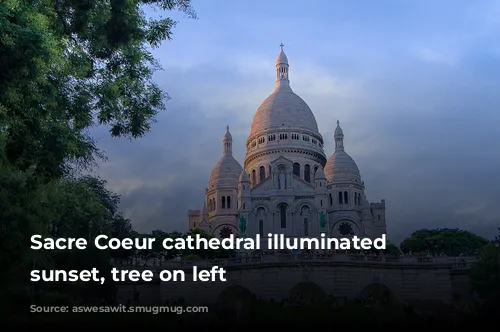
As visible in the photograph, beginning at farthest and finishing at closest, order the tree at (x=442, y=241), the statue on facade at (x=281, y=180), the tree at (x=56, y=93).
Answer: the statue on facade at (x=281, y=180)
the tree at (x=442, y=241)
the tree at (x=56, y=93)

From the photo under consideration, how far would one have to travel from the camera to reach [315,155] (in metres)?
101

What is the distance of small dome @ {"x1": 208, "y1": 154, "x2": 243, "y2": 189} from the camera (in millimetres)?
98375

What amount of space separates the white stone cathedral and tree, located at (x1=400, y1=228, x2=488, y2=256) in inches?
284

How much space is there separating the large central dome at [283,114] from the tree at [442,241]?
25112 mm

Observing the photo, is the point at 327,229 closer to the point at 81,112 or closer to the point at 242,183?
the point at 242,183

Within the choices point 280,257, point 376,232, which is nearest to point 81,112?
point 280,257

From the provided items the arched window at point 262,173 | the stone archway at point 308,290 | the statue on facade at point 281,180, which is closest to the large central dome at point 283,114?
the arched window at point 262,173

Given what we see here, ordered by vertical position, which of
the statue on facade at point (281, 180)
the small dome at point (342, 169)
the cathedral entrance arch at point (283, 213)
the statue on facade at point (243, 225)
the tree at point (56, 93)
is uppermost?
the small dome at point (342, 169)

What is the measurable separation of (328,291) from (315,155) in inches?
2263

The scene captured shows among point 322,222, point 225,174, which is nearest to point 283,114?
point 225,174

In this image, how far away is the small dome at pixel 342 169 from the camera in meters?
93.6

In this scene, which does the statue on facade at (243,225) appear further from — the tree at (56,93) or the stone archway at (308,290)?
the tree at (56,93)

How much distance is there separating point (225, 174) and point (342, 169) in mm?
18050

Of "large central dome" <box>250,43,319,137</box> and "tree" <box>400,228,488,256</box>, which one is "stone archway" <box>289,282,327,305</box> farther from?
"large central dome" <box>250,43,319,137</box>
